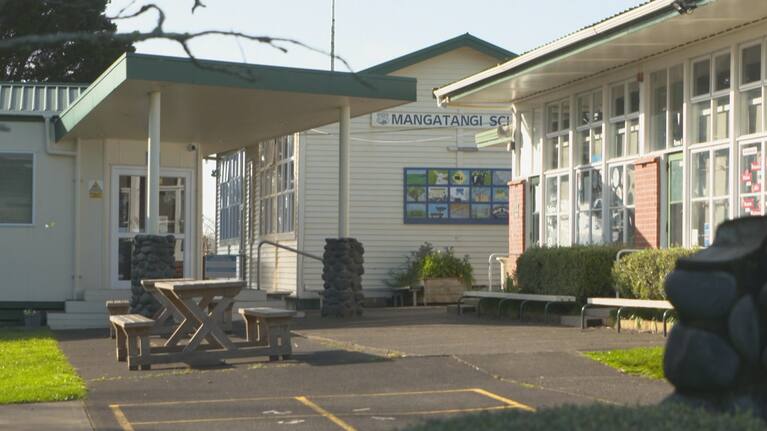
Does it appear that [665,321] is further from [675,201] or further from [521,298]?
[521,298]

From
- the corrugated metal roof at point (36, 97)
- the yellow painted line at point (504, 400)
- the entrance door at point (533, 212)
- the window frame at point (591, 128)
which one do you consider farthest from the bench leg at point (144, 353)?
the entrance door at point (533, 212)

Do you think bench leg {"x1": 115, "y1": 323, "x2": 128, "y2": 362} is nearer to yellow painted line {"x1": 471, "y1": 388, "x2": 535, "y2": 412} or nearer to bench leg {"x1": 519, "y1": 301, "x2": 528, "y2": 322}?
yellow painted line {"x1": 471, "y1": 388, "x2": 535, "y2": 412}

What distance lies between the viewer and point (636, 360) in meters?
12.3

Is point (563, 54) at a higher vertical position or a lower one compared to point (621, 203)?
higher

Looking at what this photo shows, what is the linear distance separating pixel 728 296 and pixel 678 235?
10.8 metres

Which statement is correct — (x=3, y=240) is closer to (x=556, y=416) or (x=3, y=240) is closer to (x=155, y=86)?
(x=155, y=86)

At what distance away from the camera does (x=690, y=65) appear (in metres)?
17.0

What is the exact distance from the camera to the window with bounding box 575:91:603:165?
1975 centimetres

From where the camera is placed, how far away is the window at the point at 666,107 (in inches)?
683

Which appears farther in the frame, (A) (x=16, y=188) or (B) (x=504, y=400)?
(A) (x=16, y=188)

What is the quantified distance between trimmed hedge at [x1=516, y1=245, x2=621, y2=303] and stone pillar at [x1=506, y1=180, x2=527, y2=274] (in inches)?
122

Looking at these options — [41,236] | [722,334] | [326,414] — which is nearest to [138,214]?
[41,236]

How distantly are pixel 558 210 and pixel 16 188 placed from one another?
9.27 m

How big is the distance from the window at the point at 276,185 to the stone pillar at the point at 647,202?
10865 mm
